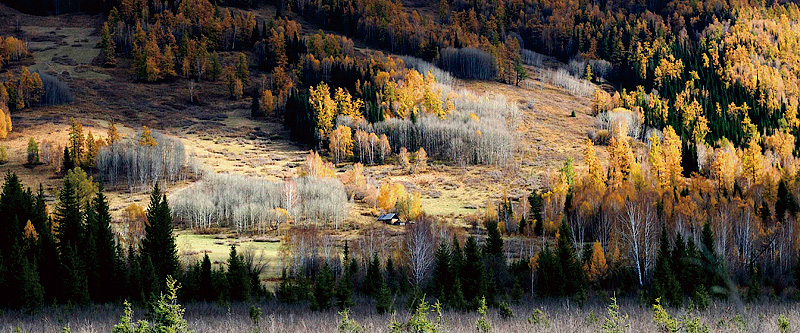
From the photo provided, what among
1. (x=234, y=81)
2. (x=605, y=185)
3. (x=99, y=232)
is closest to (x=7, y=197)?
(x=99, y=232)

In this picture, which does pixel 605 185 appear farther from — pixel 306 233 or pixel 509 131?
pixel 306 233

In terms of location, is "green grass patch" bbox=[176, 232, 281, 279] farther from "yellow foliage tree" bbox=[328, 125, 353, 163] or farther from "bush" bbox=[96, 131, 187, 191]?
"yellow foliage tree" bbox=[328, 125, 353, 163]

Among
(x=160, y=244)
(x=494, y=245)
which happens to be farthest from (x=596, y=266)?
(x=160, y=244)

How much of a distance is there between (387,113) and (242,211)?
232ft

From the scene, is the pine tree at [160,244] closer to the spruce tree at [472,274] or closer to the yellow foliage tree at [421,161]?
the spruce tree at [472,274]

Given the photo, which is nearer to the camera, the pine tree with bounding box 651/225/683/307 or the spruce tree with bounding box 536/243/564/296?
the pine tree with bounding box 651/225/683/307

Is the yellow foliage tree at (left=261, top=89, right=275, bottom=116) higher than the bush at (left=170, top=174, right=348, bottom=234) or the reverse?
higher

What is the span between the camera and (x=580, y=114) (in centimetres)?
19075

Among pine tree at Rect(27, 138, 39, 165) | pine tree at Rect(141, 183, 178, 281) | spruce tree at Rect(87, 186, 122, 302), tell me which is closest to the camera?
spruce tree at Rect(87, 186, 122, 302)

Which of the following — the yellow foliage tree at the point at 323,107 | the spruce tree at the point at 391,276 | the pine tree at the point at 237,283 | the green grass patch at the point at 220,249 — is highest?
the yellow foliage tree at the point at 323,107

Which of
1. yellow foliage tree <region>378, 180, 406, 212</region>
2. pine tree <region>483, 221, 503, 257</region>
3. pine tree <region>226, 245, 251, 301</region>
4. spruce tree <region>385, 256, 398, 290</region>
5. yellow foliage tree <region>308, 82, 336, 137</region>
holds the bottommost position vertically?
yellow foliage tree <region>378, 180, 406, 212</region>

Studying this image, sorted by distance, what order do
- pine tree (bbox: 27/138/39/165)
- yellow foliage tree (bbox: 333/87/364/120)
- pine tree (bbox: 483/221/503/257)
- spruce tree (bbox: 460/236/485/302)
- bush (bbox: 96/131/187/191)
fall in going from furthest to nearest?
Result: yellow foliage tree (bbox: 333/87/364/120) → pine tree (bbox: 27/138/39/165) → bush (bbox: 96/131/187/191) → pine tree (bbox: 483/221/503/257) → spruce tree (bbox: 460/236/485/302)

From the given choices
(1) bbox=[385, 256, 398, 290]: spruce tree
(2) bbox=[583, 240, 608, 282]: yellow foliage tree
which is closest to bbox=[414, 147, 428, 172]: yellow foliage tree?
(1) bbox=[385, 256, 398, 290]: spruce tree

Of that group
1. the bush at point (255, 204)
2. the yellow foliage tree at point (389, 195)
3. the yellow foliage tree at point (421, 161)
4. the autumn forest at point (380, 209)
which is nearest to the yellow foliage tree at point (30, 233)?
the autumn forest at point (380, 209)
